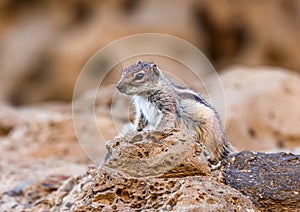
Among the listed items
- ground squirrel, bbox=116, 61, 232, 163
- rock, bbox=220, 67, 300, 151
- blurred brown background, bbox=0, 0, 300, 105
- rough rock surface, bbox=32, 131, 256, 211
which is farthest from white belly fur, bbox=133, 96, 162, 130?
blurred brown background, bbox=0, 0, 300, 105

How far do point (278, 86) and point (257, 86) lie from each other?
29cm

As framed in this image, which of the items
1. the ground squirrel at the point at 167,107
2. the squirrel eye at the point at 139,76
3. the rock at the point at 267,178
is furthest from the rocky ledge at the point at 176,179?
the squirrel eye at the point at 139,76

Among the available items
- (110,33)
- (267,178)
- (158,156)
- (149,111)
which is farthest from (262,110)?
(110,33)

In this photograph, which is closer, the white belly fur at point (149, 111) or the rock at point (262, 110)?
the white belly fur at point (149, 111)

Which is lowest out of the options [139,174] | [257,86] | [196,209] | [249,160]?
[196,209]

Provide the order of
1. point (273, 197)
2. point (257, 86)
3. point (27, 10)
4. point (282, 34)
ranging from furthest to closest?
point (27, 10)
point (282, 34)
point (257, 86)
point (273, 197)

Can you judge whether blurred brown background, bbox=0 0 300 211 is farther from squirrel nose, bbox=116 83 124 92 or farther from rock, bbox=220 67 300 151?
squirrel nose, bbox=116 83 124 92

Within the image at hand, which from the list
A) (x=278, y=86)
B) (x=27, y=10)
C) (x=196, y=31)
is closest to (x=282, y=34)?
(x=196, y=31)

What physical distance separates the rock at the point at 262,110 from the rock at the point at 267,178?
387cm

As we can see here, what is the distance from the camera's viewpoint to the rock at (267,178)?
145 inches

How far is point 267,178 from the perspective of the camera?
3.79 m

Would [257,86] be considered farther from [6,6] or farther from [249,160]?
[6,6]

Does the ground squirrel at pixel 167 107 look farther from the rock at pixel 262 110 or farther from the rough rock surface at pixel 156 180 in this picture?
the rock at pixel 262 110

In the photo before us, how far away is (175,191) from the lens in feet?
11.6
